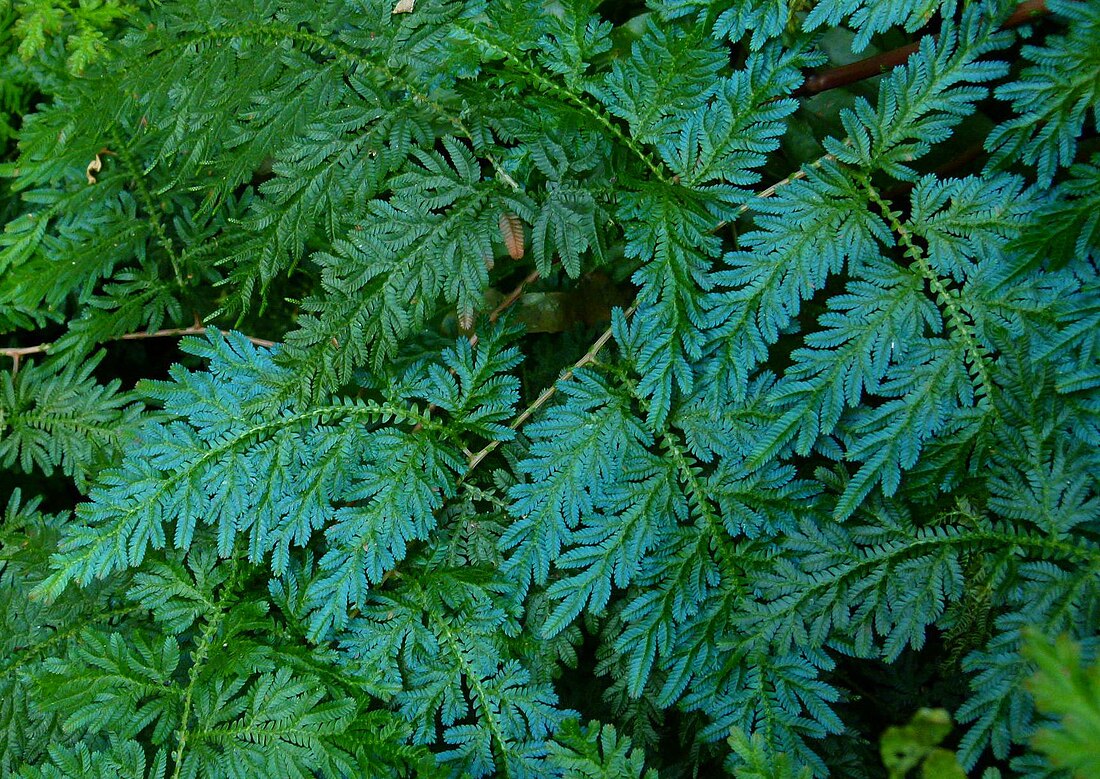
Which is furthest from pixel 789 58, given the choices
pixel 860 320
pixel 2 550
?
pixel 2 550

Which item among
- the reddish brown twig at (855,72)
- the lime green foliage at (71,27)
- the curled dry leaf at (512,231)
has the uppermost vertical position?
the reddish brown twig at (855,72)

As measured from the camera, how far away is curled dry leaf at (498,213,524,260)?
6.00 ft

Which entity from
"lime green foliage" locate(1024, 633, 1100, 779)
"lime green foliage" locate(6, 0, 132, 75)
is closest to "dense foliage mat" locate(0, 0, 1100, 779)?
"lime green foliage" locate(6, 0, 132, 75)

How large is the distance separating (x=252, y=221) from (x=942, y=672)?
1.72 metres

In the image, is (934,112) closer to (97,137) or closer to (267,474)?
(267,474)

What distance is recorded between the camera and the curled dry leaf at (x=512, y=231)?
1.83m

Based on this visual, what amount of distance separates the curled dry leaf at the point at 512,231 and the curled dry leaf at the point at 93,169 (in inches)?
51.3

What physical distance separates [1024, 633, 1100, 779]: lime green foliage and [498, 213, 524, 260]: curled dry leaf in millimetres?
1175

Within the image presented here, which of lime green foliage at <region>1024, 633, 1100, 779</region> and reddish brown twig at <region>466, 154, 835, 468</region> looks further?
reddish brown twig at <region>466, 154, 835, 468</region>

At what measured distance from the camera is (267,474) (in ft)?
6.04

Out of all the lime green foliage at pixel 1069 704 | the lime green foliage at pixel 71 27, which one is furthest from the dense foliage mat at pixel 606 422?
the lime green foliage at pixel 1069 704

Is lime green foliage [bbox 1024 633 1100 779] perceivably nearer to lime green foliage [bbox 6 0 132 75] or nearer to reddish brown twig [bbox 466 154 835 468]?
reddish brown twig [bbox 466 154 835 468]

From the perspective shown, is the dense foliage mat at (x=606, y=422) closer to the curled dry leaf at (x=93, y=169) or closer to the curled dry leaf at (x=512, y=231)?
the curled dry leaf at (x=512, y=231)

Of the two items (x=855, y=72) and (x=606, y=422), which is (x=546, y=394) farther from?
(x=855, y=72)
